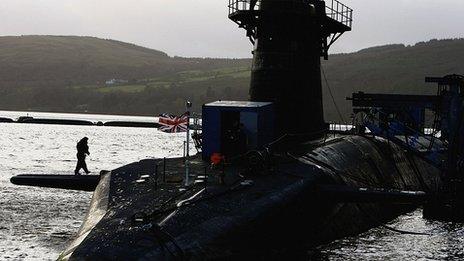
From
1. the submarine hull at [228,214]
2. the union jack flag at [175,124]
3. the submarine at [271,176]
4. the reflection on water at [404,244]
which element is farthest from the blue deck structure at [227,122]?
the reflection on water at [404,244]

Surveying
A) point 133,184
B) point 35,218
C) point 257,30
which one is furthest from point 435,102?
point 35,218

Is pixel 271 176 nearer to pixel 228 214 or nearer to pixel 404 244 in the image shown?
pixel 228 214

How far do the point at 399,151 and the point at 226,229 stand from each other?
22.2m

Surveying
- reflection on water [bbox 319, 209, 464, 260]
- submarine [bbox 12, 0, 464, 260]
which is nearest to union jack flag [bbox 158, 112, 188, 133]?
submarine [bbox 12, 0, 464, 260]

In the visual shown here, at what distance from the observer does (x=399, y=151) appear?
1430 inches

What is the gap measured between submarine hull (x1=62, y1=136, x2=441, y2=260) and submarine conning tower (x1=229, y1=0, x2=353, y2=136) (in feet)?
12.6

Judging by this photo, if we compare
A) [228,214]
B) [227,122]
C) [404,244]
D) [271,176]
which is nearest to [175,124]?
[227,122]

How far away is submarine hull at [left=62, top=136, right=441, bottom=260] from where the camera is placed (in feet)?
48.8

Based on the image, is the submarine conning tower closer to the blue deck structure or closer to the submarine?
the submarine

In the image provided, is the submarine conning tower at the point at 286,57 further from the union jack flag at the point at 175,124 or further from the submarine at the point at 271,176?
the union jack flag at the point at 175,124

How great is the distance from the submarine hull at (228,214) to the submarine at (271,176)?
0.12 ft

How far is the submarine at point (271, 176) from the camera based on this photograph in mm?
15867

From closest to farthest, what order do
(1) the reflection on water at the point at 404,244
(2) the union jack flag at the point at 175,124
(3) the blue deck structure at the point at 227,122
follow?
(1) the reflection on water at the point at 404,244
(3) the blue deck structure at the point at 227,122
(2) the union jack flag at the point at 175,124

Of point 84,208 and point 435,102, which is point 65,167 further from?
point 435,102
